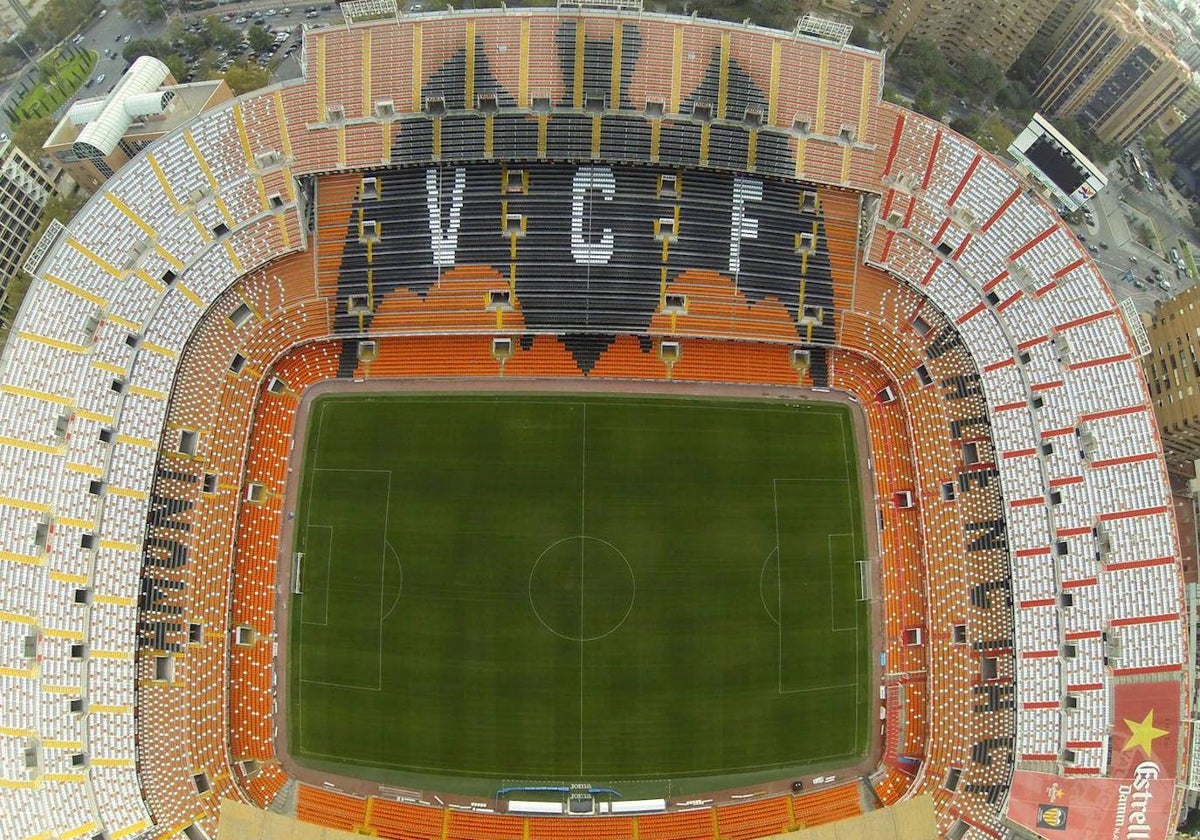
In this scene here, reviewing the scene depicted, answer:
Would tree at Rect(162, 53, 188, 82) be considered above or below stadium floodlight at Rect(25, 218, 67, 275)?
above

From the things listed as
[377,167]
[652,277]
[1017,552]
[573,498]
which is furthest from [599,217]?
[1017,552]

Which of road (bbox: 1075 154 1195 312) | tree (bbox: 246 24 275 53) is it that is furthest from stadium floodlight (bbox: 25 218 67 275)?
road (bbox: 1075 154 1195 312)

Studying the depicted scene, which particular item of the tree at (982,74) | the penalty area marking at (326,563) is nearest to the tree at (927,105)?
the tree at (982,74)

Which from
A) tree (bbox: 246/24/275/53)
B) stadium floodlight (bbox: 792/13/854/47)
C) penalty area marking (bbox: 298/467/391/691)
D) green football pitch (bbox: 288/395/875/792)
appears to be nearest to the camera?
stadium floodlight (bbox: 792/13/854/47)

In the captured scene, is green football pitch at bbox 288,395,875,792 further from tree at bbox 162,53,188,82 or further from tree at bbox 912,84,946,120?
tree at bbox 162,53,188,82

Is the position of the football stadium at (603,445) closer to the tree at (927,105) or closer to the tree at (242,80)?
the tree at (242,80)

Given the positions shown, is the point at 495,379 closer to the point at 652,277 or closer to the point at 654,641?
the point at 652,277
